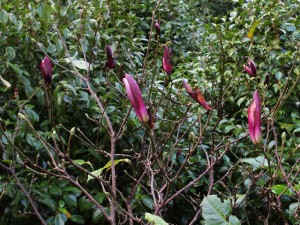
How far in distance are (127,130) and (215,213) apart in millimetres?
1095

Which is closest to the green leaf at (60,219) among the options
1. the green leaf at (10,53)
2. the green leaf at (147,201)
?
the green leaf at (147,201)

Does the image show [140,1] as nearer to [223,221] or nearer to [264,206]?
[264,206]

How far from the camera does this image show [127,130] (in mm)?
2025

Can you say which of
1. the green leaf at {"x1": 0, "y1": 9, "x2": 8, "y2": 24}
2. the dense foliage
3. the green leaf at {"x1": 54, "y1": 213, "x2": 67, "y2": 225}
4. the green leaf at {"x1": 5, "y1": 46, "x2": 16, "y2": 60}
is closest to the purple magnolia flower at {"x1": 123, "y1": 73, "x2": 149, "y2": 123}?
the dense foliage

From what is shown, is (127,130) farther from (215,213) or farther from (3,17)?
(215,213)

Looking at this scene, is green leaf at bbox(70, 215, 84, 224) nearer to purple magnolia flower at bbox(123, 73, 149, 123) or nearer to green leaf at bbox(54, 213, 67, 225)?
green leaf at bbox(54, 213, 67, 225)

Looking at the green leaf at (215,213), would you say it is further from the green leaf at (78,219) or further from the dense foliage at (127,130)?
the green leaf at (78,219)

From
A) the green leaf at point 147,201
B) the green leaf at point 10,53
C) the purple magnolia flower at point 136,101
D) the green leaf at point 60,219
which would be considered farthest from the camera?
the green leaf at point 10,53

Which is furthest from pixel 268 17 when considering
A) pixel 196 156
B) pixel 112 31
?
pixel 196 156

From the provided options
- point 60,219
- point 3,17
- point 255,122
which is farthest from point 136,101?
point 3,17

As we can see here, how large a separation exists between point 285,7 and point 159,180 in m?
1.81

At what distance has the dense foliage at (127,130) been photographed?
136 centimetres

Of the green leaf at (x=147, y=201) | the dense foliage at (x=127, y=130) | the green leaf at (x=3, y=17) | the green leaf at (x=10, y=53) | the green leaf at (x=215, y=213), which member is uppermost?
the green leaf at (x=3, y=17)

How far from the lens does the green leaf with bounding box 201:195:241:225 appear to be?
959mm
